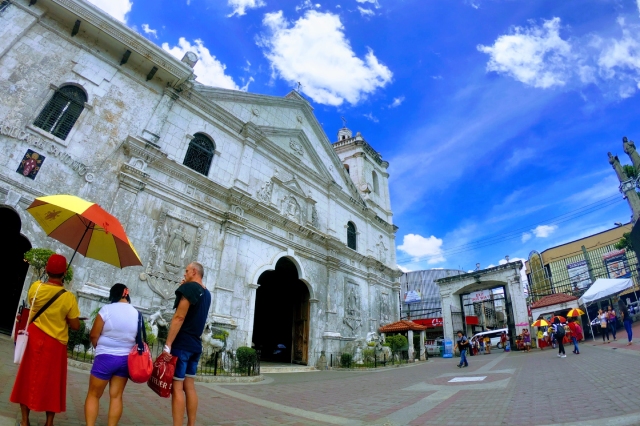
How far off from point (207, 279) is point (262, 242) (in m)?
3.22

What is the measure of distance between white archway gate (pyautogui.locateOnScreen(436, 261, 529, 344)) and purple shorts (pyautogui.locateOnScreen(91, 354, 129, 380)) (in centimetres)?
2597

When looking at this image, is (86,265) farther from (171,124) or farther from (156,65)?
(156,65)

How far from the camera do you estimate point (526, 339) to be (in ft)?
70.2

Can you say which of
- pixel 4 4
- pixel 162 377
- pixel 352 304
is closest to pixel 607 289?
pixel 352 304

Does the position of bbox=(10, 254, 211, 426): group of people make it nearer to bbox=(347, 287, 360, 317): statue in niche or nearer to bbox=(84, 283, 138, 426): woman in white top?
bbox=(84, 283, 138, 426): woman in white top

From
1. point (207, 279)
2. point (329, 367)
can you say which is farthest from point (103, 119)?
point (329, 367)

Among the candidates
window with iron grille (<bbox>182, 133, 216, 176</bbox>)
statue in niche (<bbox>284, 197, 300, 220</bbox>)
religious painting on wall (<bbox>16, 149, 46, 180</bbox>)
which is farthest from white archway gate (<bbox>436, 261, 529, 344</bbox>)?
religious painting on wall (<bbox>16, 149, 46, 180</bbox>)

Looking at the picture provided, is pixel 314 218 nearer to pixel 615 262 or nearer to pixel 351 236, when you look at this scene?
pixel 351 236

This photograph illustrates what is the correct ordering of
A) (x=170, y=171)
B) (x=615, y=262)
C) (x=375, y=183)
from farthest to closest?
(x=615, y=262) → (x=375, y=183) → (x=170, y=171)

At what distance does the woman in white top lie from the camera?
289 cm

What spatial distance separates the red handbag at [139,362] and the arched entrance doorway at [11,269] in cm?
1139

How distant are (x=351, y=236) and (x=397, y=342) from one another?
6790mm

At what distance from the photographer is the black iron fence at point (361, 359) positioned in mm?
15117

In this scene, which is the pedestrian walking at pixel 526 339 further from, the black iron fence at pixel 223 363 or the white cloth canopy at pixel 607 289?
the black iron fence at pixel 223 363
